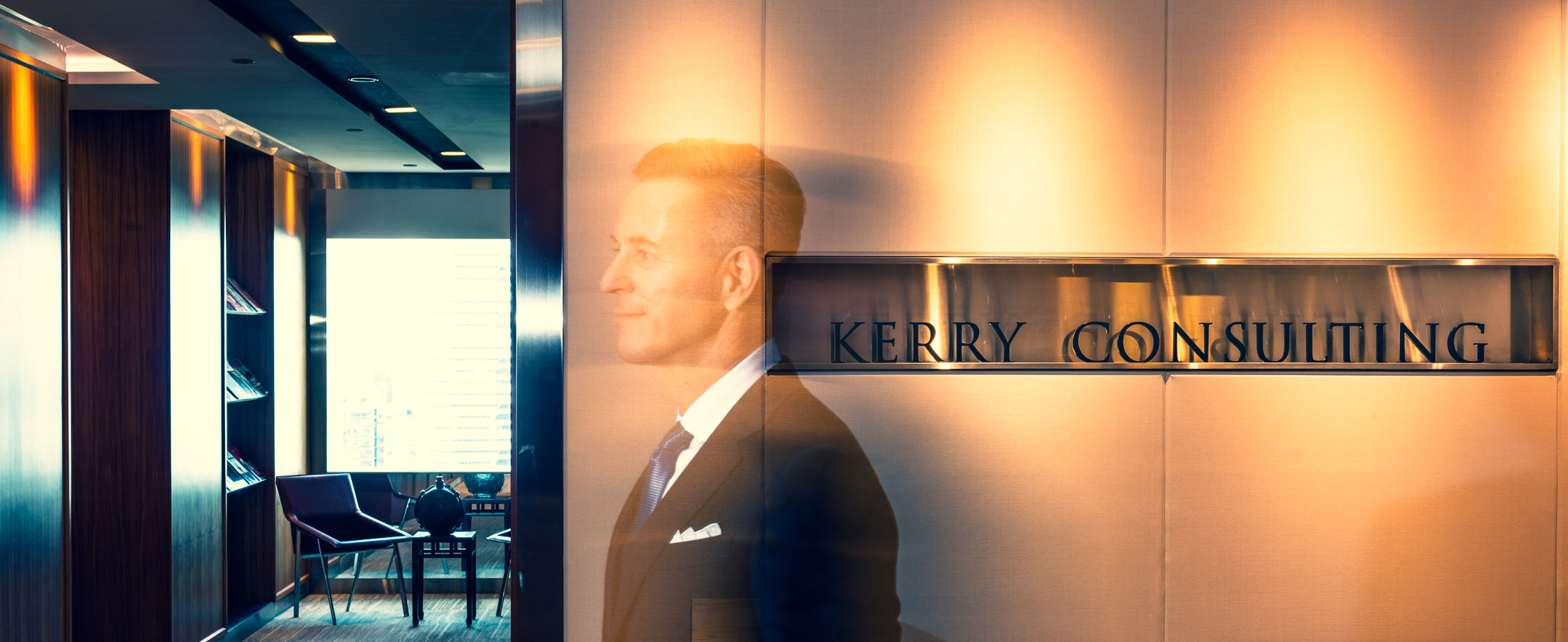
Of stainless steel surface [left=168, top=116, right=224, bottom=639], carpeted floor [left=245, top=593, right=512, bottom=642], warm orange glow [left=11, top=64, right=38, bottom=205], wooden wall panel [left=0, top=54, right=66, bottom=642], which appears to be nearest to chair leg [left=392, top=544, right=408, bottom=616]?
carpeted floor [left=245, top=593, right=512, bottom=642]

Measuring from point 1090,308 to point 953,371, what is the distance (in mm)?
382

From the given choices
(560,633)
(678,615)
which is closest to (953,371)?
(678,615)

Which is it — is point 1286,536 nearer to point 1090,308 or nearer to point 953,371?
point 1090,308

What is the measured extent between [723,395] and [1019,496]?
2.54ft

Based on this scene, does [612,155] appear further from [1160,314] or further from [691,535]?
[1160,314]

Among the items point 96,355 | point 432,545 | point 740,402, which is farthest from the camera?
point 432,545

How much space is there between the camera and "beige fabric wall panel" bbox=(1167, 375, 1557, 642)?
2.23 metres

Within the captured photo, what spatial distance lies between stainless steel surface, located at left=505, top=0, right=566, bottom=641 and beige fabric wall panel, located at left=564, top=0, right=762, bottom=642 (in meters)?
0.03

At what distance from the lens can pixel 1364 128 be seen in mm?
2236

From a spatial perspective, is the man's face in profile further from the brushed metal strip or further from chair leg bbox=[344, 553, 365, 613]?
chair leg bbox=[344, 553, 365, 613]

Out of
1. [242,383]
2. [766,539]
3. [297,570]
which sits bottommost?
[297,570]

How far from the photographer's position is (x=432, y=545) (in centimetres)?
565

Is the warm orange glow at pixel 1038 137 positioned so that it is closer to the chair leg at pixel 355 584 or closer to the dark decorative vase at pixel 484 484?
the dark decorative vase at pixel 484 484

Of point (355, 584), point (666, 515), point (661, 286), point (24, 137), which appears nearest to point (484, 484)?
point (355, 584)
